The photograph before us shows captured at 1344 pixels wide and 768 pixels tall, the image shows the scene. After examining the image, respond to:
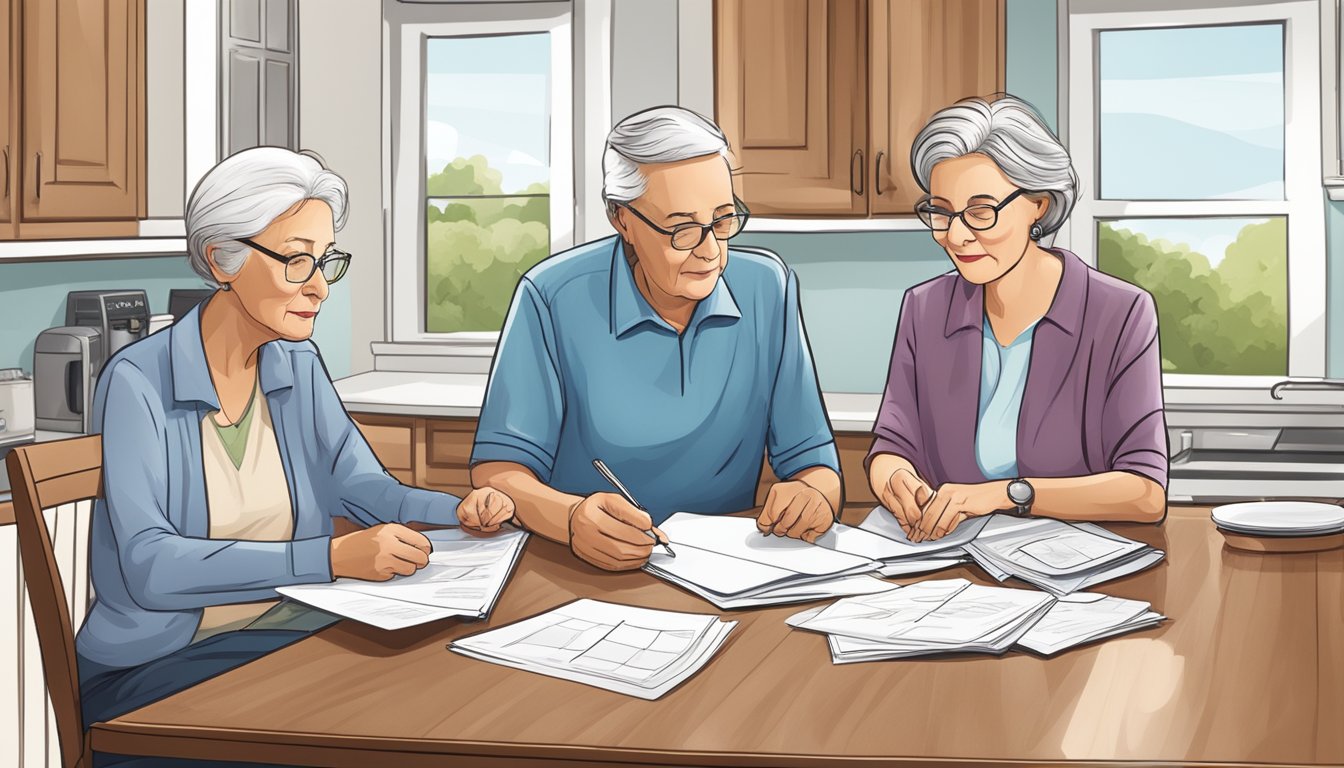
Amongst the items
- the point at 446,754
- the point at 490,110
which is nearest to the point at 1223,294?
the point at 490,110

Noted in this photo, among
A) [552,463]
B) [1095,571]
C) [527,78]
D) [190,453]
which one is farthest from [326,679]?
[527,78]

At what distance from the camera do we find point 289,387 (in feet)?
5.60

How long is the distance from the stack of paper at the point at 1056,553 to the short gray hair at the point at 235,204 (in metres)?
1.04

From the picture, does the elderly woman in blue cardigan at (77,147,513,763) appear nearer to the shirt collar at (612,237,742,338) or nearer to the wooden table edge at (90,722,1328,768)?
the wooden table edge at (90,722,1328,768)

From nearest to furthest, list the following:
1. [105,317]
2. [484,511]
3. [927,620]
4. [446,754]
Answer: [446,754], [927,620], [484,511], [105,317]

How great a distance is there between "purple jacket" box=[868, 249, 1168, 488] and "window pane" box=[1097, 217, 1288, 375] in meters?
1.33

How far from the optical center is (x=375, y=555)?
142cm

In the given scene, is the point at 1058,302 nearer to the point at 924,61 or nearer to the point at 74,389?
the point at 924,61

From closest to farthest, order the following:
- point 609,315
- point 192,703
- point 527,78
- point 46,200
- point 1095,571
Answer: point 192,703 → point 1095,571 → point 609,315 → point 46,200 → point 527,78

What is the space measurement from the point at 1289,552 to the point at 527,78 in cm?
248

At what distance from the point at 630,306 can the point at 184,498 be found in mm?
747

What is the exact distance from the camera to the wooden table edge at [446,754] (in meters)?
0.97

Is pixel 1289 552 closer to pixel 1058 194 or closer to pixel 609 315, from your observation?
pixel 1058 194

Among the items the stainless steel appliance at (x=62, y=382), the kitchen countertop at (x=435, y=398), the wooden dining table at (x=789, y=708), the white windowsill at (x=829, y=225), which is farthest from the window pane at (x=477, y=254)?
the wooden dining table at (x=789, y=708)
